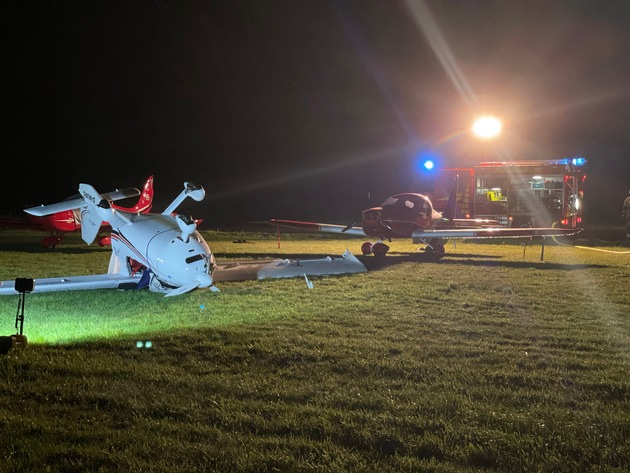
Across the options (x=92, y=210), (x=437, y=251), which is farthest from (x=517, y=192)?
(x=92, y=210)

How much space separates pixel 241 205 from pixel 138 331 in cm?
5654

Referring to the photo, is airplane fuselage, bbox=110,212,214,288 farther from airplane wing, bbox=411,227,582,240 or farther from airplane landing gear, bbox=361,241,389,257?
airplane wing, bbox=411,227,582,240

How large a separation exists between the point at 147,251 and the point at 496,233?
10954mm

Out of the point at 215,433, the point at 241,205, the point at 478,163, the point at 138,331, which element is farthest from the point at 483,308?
the point at 241,205

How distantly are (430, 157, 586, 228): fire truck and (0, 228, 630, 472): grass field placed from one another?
1503 cm

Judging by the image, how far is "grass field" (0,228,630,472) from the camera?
11.1 feet

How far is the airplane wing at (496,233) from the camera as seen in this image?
15.2 metres

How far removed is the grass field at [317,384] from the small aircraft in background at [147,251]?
39 centimetres

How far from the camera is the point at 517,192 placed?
24016 mm

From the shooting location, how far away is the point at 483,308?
27.2ft

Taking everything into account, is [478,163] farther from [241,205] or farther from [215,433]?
[241,205]

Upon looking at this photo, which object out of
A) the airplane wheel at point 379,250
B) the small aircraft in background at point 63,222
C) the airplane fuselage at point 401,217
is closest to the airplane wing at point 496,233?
the airplane fuselage at point 401,217

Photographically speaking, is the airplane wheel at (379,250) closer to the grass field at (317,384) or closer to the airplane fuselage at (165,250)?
the grass field at (317,384)

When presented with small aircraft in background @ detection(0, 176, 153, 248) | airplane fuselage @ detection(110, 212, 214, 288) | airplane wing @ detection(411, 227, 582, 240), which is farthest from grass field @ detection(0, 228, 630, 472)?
small aircraft in background @ detection(0, 176, 153, 248)
